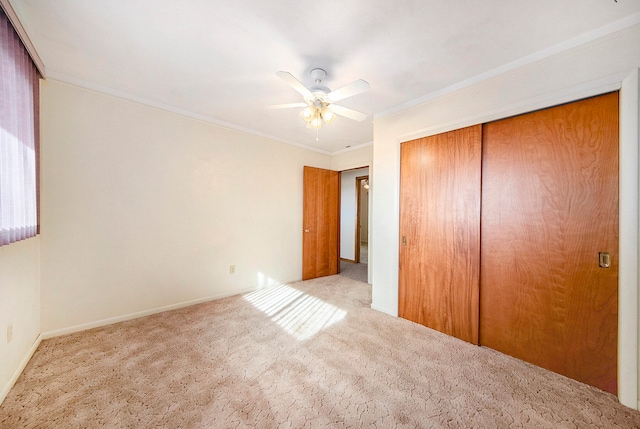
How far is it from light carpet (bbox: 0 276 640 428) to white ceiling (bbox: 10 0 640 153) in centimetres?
254

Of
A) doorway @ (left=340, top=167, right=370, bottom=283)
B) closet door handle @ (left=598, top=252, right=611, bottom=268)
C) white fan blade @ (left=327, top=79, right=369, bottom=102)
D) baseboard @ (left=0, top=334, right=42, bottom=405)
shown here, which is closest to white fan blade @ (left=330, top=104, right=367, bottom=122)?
white fan blade @ (left=327, top=79, right=369, bottom=102)

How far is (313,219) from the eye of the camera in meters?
4.48

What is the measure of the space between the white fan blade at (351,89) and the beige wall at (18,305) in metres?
2.60

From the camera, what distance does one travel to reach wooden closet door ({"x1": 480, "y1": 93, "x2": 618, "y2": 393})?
5.38 ft

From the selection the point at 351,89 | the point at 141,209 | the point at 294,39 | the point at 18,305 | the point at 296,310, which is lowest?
the point at 296,310

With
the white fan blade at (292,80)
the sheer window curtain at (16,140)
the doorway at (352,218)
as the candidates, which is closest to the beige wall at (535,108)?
the white fan blade at (292,80)

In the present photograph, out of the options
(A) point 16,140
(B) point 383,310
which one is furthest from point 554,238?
(A) point 16,140

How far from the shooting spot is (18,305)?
1.78 metres

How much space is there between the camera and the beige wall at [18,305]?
1.56 meters

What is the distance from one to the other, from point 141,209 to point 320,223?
2.83m

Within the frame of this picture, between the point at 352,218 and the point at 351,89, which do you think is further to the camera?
the point at 352,218

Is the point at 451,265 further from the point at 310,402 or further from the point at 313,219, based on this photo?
the point at 313,219

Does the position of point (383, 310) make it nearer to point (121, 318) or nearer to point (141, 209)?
point (121, 318)

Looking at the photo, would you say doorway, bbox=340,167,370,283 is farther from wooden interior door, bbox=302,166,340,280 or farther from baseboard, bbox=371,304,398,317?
baseboard, bbox=371,304,398,317
